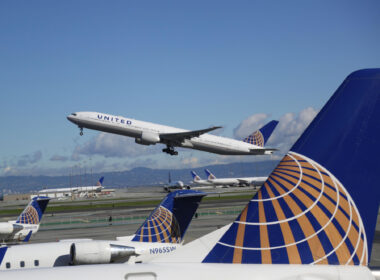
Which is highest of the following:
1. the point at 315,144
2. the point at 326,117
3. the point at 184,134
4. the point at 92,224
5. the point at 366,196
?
the point at 184,134

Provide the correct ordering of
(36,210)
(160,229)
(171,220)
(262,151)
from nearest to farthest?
(160,229), (171,220), (36,210), (262,151)

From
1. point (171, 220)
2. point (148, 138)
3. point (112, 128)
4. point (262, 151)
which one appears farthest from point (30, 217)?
point (262, 151)

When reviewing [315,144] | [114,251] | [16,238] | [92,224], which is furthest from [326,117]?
[92,224]

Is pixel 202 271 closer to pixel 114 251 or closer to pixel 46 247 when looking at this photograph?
pixel 114 251

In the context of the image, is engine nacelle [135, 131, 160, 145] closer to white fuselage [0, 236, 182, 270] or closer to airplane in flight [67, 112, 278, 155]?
airplane in flight [67, 112, 278, 155]

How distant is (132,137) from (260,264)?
1908 inches

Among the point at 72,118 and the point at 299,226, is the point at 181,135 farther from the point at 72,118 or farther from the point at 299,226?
the point at 299,226

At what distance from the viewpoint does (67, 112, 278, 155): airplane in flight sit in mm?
52062

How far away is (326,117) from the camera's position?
26.3 feet

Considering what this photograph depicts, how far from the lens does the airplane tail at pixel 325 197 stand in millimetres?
7305

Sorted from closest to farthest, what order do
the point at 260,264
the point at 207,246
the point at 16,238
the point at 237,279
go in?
1. the point at 237,279
2. the point at 260,264
3. the point at 207,246
4. the point at 16,238

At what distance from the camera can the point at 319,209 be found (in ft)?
24.8

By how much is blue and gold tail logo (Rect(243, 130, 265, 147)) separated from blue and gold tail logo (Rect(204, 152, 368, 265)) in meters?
61.4

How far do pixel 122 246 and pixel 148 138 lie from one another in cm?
3895
